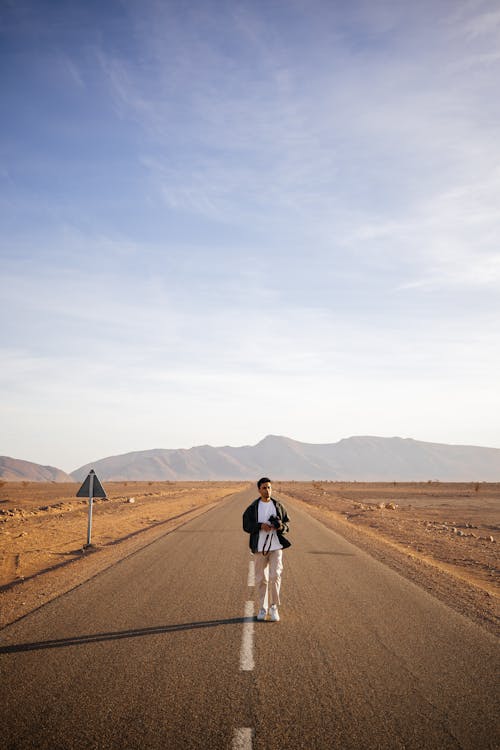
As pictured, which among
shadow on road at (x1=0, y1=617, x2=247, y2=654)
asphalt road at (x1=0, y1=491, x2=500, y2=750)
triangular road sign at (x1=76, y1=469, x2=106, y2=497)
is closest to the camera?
asphalt road at (x1=0, y1=491, x2=500, y2=750)

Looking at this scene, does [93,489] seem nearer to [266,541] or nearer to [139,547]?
[139,547]

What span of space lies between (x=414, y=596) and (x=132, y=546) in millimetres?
8826

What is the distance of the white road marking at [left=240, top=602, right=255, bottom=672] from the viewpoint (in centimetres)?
561

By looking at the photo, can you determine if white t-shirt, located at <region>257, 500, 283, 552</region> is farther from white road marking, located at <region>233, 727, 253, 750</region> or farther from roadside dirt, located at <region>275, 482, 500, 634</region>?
white road marking, located at <region>233, 727, 253, 750</region>

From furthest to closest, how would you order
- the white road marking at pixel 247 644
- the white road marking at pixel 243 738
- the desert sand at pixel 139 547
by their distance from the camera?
the desert sand at pixel 139 547 < the white road marking at pixel 247 644 < the white road marking at pixel 243 738

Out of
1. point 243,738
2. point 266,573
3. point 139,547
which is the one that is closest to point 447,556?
point 139,547

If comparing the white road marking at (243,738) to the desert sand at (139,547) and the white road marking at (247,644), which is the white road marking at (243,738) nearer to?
the white road marking at (247,644)

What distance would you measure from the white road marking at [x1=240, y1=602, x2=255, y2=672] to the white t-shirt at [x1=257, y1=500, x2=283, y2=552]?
987 mm

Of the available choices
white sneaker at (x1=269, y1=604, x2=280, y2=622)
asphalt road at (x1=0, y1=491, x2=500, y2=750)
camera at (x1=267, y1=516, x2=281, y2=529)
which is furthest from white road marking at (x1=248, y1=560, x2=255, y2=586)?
camera at (x1=267, y1=516, x2=281, y2=529)

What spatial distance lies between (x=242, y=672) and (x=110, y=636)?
6.87 ft

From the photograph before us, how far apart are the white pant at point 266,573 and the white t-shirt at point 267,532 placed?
0.11m

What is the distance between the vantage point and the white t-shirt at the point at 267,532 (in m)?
7.62

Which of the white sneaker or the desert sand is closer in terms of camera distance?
the white sneaker

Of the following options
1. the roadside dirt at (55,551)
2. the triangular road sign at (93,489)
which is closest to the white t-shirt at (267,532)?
the roadside dirt at (55,551)
